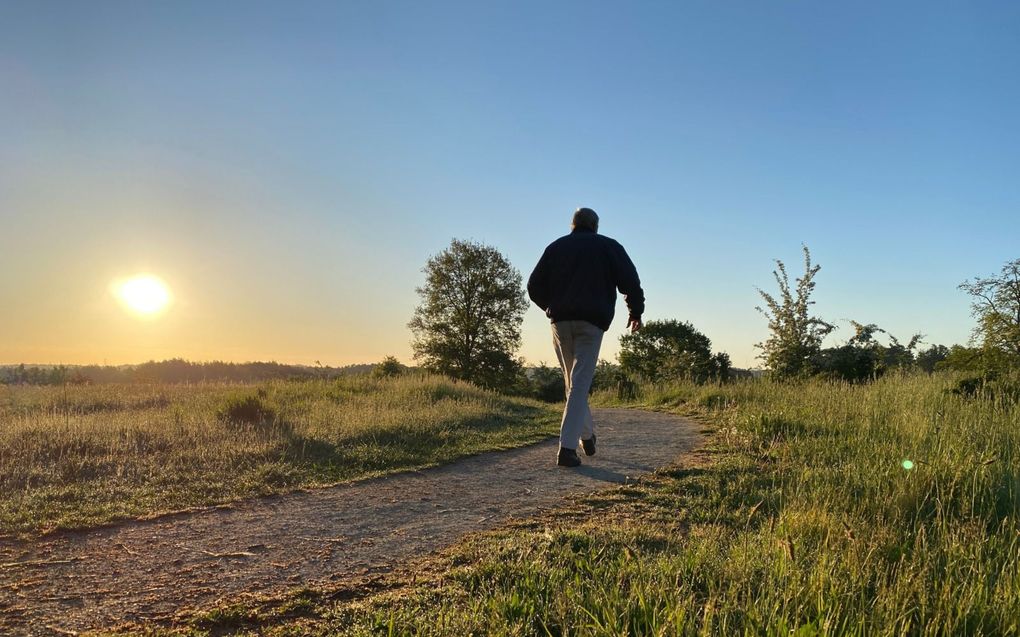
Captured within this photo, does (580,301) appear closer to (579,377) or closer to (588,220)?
(579,377)

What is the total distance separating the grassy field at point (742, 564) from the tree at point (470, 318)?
3143 cm

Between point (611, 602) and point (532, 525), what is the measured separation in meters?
1.54

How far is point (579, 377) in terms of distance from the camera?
627 centimetres

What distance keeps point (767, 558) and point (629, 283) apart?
370cm

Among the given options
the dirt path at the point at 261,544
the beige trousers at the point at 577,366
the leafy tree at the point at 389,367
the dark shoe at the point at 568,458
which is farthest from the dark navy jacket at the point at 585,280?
the leafy tree at the point at 389,367

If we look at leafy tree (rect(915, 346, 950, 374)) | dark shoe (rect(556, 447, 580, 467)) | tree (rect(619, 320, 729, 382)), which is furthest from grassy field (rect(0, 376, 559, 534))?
tree (rect(619, 320, 729, 382))

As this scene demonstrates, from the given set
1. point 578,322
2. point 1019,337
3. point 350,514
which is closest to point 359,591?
point 350,514

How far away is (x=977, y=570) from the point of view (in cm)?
330

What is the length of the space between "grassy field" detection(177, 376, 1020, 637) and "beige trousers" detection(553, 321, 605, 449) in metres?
0.97

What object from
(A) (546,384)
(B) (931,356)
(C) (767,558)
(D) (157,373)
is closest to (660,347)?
(A) (546,384)

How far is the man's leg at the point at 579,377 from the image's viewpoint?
20.4 feet

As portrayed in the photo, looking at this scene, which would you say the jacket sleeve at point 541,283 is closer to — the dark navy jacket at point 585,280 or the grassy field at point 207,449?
the dark navy jacket at point 585,280

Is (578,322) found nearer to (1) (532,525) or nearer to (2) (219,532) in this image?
(1) (532,525)

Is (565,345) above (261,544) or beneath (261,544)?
above
